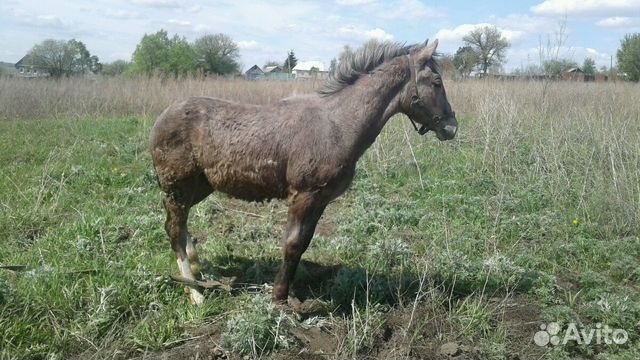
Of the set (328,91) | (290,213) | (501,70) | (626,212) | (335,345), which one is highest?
(501,70)

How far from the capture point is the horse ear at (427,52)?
4.08 m

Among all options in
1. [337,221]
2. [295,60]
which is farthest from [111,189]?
[295,60]

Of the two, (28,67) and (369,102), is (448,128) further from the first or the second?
(28,67)

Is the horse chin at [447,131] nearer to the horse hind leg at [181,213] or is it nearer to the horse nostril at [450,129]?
the horse nostril at [450,129]

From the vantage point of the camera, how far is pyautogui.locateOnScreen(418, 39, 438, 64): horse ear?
4.08 m

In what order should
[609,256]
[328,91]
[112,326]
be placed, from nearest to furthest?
[112,326] < [328,91] < [609,256]

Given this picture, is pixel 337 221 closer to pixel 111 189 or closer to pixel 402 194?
pixel 402 194

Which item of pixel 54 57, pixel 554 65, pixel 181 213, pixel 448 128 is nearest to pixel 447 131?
pixel 448 128

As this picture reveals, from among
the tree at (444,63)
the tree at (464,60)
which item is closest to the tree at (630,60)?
the tree at (464,60)

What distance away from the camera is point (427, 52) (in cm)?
409

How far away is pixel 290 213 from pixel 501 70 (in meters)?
13.0

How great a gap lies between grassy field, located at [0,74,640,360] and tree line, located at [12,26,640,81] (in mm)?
2027

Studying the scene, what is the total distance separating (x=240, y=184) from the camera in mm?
4086

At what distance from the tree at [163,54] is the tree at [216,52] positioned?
3.03ft
